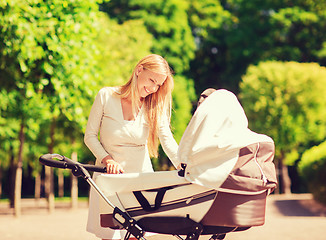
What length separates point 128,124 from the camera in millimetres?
3926

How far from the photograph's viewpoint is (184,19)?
31000 millimetres

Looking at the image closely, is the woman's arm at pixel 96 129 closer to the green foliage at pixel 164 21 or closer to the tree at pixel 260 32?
the green foliage at pixel 164 21

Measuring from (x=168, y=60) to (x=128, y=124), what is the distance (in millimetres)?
26239

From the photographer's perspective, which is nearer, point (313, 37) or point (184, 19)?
point (184, 19)

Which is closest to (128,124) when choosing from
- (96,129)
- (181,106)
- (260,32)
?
(96,129)

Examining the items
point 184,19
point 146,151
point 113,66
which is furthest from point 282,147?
point 146,151

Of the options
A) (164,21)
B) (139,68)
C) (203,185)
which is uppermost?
(164,21)

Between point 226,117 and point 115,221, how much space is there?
89 cm

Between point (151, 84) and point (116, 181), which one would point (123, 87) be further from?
point (116, 181)

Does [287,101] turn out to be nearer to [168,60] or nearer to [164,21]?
[168,60]

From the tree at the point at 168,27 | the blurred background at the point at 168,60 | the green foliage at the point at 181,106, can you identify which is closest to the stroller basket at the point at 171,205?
the blurred background at the point at 168,60

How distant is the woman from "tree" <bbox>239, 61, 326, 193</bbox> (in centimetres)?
2405

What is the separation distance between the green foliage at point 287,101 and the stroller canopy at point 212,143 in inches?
972

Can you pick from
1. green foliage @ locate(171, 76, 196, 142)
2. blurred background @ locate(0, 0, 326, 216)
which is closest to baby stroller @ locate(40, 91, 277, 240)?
blurred background @ locate(0, 0, 326, 216)
